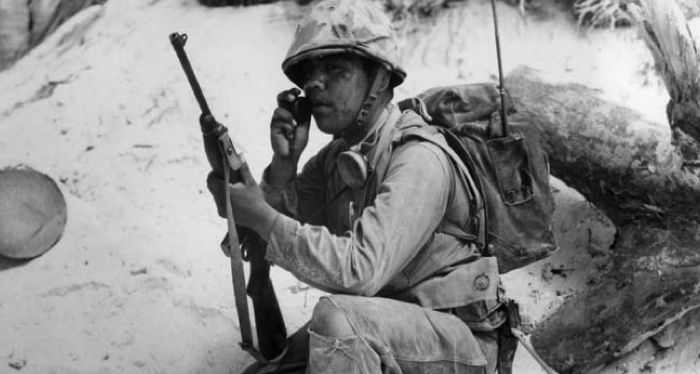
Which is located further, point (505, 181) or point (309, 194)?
point (309, 194)

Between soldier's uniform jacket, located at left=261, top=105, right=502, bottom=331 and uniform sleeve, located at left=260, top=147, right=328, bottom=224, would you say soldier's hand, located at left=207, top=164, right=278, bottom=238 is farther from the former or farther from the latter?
uniform sleeve, located at left=260, top=147, right=328, bottom=224

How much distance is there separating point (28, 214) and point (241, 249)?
2422 mm

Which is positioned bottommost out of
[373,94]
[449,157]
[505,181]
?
[505,181]

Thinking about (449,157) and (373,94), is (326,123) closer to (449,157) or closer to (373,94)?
(373,94)

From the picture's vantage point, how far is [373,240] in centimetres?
330

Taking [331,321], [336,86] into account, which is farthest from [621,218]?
[331,321]

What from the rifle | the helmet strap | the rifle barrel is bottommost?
the rifle

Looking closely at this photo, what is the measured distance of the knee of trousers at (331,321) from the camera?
10.6ft

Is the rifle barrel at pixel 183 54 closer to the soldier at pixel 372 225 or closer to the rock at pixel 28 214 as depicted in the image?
the soldier at pixel 372 225

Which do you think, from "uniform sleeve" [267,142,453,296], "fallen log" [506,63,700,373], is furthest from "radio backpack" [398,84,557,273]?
"fallen log" [506,63,700,373]

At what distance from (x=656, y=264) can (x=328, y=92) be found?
7.88 feet

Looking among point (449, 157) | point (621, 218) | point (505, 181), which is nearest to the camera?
point (449, 157)

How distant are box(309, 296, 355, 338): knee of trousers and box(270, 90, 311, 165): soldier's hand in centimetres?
57

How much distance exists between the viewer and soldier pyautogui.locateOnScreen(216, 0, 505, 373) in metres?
3.29
